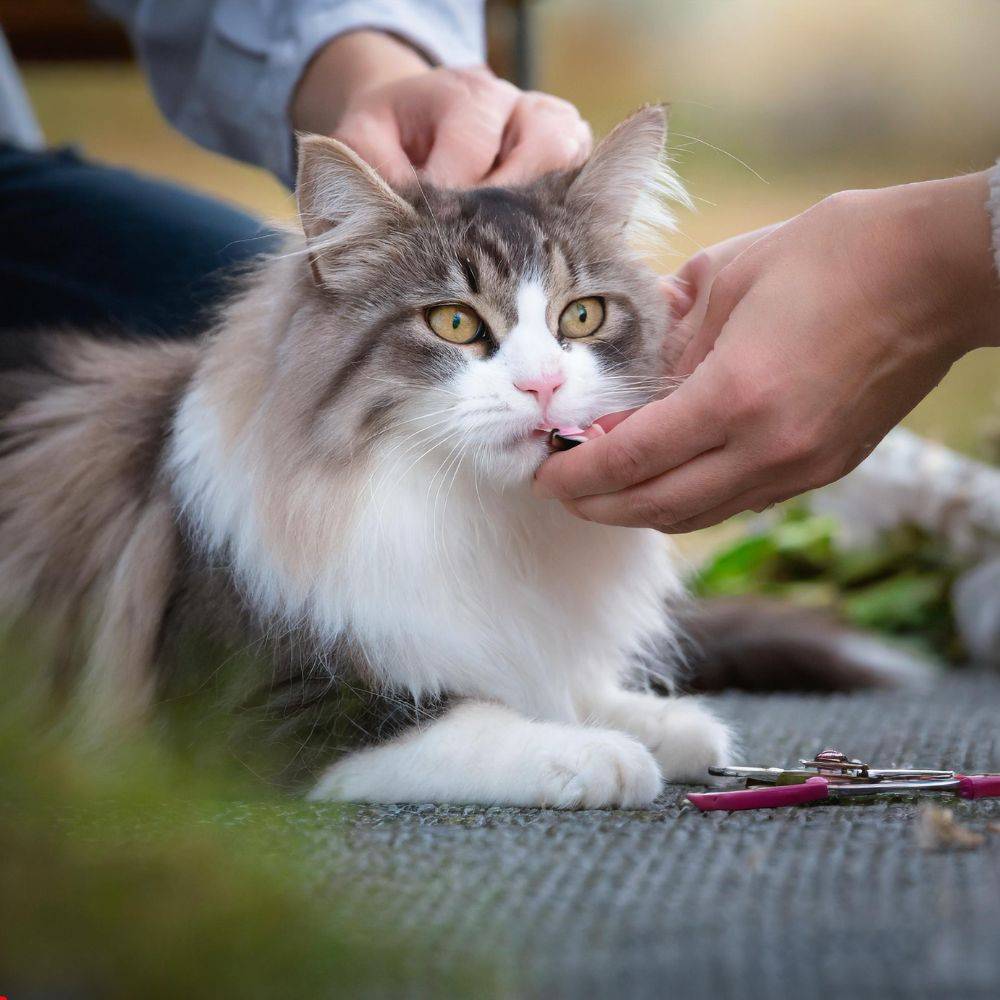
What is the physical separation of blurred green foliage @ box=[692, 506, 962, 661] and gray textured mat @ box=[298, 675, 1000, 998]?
55.8 inches

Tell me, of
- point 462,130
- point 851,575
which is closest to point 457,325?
point 462,130

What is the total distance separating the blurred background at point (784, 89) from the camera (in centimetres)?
423

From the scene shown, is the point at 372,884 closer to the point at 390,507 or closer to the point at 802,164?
the point at 390,507

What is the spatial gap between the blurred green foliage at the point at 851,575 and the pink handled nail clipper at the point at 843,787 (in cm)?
127

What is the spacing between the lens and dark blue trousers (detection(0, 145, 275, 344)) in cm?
230

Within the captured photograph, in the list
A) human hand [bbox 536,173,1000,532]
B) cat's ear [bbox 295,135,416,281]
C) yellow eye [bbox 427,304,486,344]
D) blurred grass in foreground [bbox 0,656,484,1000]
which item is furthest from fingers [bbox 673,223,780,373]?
blurred grass in foreground [bbox 0,656,484,1000]

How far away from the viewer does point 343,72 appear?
2.17 metres

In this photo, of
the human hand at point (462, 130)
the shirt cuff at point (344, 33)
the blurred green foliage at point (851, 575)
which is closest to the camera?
the human hand at point (462, 130)

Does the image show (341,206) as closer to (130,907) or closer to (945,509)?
(130,907)

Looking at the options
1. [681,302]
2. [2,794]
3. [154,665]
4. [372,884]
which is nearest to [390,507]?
[154,665]

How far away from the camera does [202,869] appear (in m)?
0.50

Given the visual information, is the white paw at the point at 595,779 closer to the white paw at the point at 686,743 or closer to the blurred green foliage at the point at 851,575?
the white paw at the point at 686,743

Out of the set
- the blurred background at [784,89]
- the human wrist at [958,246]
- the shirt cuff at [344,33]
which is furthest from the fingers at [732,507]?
the blurred background at [784,89]

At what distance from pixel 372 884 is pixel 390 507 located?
62 cm
